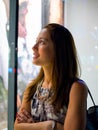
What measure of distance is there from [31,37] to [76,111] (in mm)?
2037

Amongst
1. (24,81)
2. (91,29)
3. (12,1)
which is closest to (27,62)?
(24,81)

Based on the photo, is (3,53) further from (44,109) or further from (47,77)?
(44,109)

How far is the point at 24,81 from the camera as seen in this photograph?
2955mm

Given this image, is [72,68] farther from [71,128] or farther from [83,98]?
[71,128]

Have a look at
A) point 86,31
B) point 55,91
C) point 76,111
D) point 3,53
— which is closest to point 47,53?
point 55,91

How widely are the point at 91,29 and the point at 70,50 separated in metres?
2.43

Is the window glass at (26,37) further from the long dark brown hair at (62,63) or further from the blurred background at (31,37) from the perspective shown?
the long dark brown hair at (62,63)

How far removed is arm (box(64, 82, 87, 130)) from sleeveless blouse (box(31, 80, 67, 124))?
41 millimetres

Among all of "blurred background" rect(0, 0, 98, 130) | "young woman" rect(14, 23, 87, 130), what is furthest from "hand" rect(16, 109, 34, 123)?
"blurred background" rect(0, 0, 98, 130)

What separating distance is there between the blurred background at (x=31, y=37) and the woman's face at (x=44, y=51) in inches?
58.2

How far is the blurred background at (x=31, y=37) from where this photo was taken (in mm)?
2709

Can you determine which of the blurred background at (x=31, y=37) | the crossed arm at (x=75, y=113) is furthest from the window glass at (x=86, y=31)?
the crossed arm at (x=75, y=113)

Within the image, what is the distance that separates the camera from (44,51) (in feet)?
4.00

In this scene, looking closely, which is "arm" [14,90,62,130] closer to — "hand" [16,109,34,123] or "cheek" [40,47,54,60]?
"hand" [16,109,34,123]
